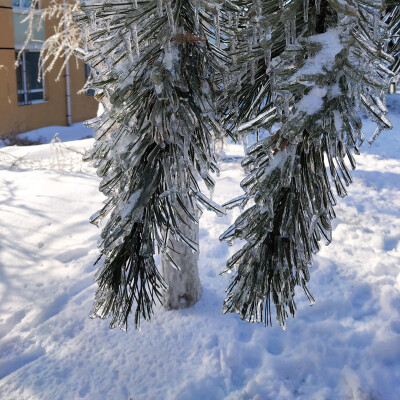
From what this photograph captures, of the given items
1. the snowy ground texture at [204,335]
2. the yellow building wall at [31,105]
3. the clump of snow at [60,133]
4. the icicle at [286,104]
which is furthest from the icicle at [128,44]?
the clump of snow at [60,133]

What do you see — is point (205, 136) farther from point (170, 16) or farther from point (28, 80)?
point (28, 80)

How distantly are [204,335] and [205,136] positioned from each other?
2.08 meters

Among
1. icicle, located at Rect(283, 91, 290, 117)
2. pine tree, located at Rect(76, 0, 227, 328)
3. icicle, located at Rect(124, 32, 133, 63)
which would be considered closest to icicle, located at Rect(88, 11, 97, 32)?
pine tree, located at Rect(76, 0, 227, 328)

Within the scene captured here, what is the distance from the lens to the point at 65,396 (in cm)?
253

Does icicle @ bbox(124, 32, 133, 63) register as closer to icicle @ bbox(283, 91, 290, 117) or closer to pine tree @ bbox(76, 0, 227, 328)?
pine tree @ bbox(76, 0, 227, 328)

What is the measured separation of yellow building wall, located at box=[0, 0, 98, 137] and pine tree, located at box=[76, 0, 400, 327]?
9.55 metres

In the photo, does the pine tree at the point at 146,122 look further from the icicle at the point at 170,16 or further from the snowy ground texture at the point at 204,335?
the snowy ground texture at the point at 204,335

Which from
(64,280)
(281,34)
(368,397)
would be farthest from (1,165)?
(281,34)

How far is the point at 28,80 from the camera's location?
11633 millimetres

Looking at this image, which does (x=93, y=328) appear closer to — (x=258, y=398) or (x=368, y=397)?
(x=258, y=398)

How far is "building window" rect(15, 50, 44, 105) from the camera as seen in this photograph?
1137 centimetres

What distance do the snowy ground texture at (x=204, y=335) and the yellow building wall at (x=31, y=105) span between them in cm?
730

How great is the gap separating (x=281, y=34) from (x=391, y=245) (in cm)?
344

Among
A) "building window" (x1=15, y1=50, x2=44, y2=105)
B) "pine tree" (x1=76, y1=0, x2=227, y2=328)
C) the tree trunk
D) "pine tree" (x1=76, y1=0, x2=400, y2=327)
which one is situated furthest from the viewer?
"building window" (x1=15, y1=50, x2=44, y2=105)
